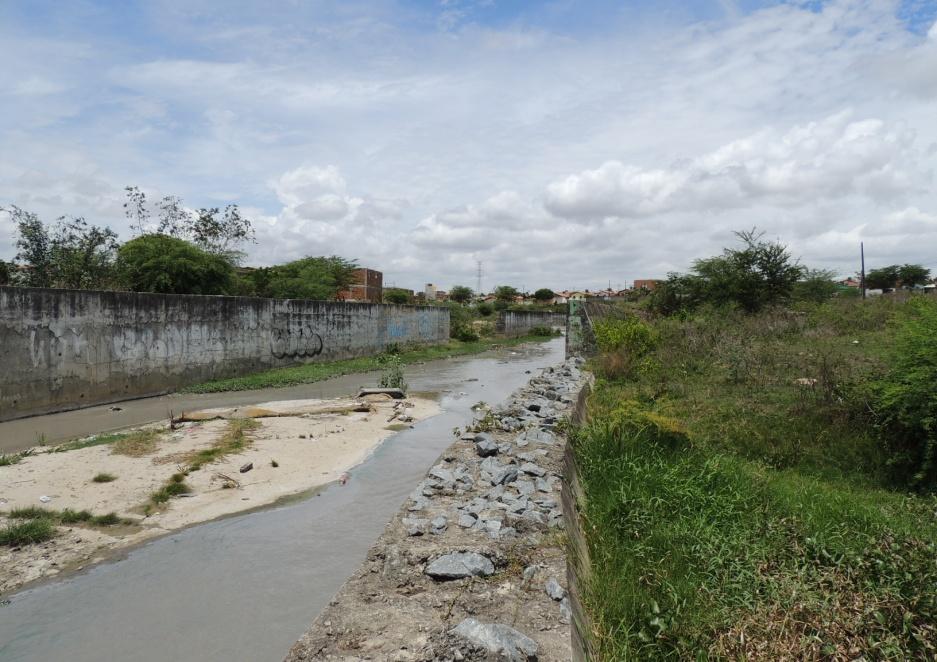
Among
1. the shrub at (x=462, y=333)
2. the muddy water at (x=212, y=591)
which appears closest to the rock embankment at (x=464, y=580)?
the muddy water at (x=212, y=591)

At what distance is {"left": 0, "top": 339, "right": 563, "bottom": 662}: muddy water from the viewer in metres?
3.74

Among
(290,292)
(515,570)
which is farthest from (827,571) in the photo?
(290,292)

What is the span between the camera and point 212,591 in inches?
174

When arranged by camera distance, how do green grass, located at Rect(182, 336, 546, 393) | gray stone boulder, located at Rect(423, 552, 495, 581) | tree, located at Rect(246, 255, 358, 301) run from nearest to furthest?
gray stone boulder, located at Rect(423, 552, 495, 581)
green grass, located at Rect(182, 336, 546, 393)
tree, located at Rect(246, 255, 358, 301)

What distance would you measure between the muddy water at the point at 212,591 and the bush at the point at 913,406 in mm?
5144

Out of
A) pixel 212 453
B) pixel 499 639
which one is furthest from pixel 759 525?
pixel 212 453

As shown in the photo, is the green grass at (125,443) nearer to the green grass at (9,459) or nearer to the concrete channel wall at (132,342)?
the green grass at (9,459)

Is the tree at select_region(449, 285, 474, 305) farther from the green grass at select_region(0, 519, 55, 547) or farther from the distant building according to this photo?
the green grass at select_region(0, 519, 55, 547)

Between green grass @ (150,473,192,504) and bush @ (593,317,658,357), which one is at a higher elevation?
bush @ (593,317,658,357)

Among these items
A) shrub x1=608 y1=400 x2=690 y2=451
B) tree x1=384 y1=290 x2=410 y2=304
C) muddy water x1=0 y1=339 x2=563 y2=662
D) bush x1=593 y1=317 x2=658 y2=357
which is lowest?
muddy water x1=0 y1=339 x2=563 y2=662

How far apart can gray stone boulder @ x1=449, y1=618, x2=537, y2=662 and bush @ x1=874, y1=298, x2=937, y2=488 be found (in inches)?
181

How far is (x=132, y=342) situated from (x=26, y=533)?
8334mm

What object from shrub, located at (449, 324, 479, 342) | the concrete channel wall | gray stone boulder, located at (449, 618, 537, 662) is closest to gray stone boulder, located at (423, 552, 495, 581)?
gray stone boulder, located at (449, 618, 537, 662)

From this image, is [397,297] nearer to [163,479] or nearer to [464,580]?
[163,479]
